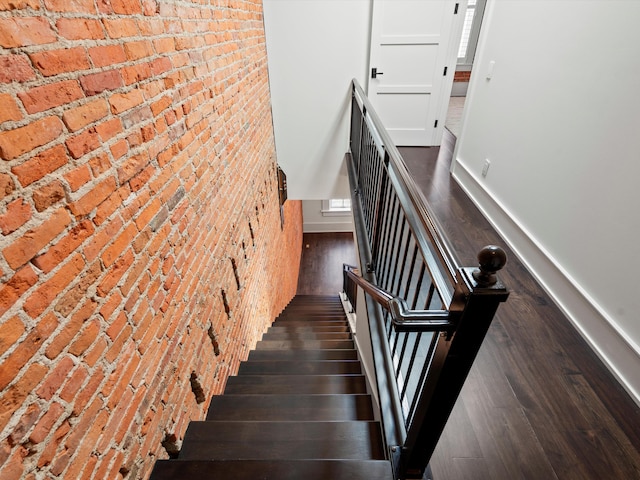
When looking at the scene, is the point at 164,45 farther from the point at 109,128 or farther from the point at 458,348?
the point at 458,348

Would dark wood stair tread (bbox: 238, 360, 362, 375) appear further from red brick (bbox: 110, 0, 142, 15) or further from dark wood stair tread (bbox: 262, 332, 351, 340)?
red brick (bbox: 110, 0, 142, 15)

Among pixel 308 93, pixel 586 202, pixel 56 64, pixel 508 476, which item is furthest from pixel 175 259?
pixel 308 93

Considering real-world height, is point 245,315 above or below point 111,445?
below

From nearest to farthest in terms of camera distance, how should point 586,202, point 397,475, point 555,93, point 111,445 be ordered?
point 111,445 < point 397,475 < point 586,202 < point 555,93

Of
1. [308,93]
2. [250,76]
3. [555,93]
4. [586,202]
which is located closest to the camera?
[586,202]

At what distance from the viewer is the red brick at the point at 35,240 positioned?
2.20 ft

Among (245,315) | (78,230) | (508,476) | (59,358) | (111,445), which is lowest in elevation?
(245,315)

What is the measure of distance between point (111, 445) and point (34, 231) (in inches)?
28.2

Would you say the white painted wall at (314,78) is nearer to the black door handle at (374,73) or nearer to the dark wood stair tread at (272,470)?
the black door handle at (374,73)

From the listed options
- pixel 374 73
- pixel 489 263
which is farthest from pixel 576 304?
pixel 374 73

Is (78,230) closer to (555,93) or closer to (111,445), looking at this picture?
(111,445)

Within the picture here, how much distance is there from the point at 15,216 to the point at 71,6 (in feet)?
1.85

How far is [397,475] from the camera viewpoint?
120 centimetres

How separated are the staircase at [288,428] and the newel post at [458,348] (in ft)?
1.01
